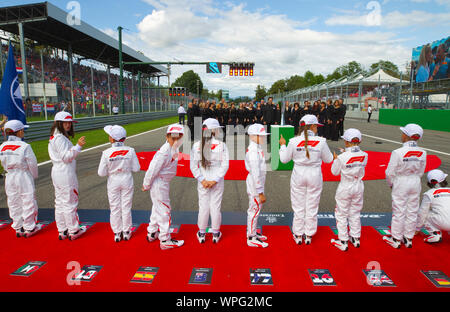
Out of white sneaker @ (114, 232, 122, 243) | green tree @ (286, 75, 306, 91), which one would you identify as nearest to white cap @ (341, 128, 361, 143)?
white sneaker @ (114, 232, 122, 243)

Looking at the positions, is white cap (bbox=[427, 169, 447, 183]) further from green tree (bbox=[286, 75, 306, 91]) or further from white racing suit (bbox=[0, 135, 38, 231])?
green tree (bbox=[286, 75, 306, 91])

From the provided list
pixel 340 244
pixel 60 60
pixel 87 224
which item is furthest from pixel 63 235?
pixel 60 60

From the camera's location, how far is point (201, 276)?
3104mm

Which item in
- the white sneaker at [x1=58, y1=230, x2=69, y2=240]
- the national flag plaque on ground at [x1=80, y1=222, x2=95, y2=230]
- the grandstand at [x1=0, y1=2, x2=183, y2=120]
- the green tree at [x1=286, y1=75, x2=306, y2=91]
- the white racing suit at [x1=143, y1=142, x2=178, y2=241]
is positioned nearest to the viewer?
the white racing suit at [x1=143, y1=142, x2=178, y2=241]

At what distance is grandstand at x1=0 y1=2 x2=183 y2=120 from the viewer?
16.4 m

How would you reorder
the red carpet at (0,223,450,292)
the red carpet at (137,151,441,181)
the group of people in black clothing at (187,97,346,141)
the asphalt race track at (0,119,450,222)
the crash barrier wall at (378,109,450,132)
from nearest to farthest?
the red carpet at (0,223,450,292), the asphalt race track at (0,119,450,222), the red carpet at (137,151,441,181), the group of people in black clothing at (187,97,346,141), the crash barrier wall at (378,109,450,132)

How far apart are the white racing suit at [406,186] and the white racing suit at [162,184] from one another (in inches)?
117

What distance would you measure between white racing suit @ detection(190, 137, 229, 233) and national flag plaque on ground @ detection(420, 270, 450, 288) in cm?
248

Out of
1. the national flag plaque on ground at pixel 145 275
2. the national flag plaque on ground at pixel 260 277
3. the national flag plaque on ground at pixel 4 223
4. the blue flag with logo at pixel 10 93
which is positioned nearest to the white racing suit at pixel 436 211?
the national flag plaque on ground at pixel 260 277

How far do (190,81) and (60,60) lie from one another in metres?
97.0

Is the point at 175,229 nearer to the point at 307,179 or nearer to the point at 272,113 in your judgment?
the point at 307,179

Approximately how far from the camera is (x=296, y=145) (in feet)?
12.5

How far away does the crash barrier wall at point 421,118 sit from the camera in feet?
67.5
